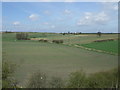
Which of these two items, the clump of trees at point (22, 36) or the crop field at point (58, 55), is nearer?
the crop field at point (58, 55)

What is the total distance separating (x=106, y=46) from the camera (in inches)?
418

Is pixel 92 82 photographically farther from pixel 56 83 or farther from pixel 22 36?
pixel 22 36

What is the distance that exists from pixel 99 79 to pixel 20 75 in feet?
9.56

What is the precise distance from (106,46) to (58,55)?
2556mm

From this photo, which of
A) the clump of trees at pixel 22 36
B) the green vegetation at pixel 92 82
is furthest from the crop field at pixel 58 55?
the green vegetation at pixel 92 82

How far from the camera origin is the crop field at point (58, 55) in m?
8.97

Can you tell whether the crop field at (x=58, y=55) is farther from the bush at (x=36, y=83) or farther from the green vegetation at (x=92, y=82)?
the green vegetation at (x=92, y=82)

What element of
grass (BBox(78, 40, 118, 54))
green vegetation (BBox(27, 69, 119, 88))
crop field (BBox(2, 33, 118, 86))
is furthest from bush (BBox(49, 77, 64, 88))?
grass (BBox(78, 40, 118, 54))

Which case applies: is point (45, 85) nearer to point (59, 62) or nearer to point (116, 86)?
point (116, 86)

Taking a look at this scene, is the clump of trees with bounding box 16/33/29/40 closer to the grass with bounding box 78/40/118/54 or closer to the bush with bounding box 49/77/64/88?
the grass with bounding box 78/40/118/54

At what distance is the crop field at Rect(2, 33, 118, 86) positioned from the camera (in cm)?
897

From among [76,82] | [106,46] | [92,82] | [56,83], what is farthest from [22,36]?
[92,82]

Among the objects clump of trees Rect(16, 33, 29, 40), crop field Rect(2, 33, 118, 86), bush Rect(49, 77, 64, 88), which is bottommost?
bush Rect(49, 77, 64, 88)

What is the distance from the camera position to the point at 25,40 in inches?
471
